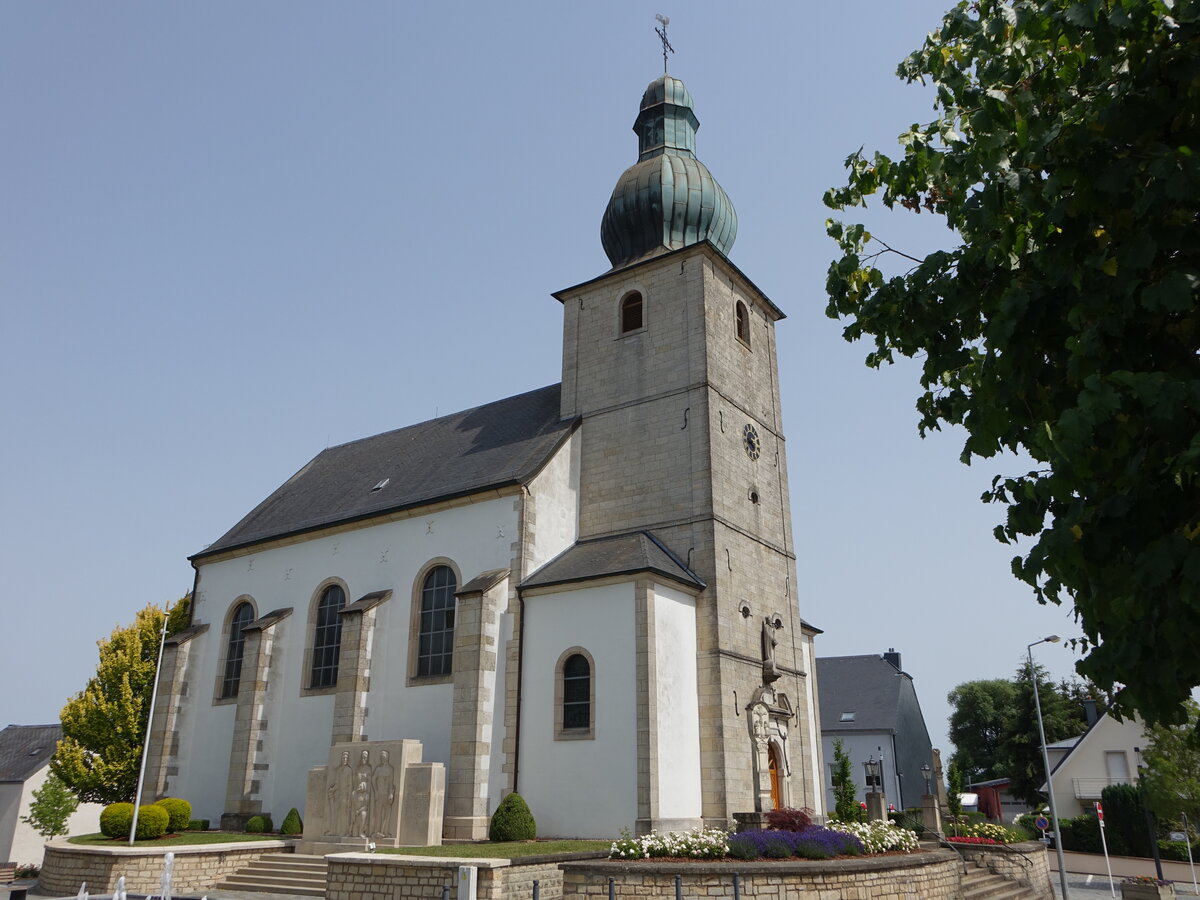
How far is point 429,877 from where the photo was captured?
14.4m

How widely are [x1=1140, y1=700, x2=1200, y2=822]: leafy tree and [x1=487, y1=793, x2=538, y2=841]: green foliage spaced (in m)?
20.5

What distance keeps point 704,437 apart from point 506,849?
33.6 feet

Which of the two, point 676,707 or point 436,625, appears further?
point 436,625

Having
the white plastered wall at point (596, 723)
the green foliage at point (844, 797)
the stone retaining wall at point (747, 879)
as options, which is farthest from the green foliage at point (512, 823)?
the green foliage at point (844, 797)

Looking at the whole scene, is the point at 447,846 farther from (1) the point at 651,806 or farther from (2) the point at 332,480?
(2) the point at 332,480

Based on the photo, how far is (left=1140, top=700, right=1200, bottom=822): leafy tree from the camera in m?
27.5

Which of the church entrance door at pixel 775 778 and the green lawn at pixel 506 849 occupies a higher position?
the church entrance door at pixel 775 778

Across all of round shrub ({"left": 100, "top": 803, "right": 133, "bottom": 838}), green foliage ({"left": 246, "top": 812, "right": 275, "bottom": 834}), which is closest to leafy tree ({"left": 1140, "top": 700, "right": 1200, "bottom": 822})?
green foliage ({"left": 246, "top": 812, "right": 275, "bottom": 834})

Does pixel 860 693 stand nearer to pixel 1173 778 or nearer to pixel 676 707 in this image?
pixel 1173 778

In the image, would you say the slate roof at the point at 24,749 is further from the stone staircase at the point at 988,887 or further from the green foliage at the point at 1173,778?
the green foliage at the point at 1173,778

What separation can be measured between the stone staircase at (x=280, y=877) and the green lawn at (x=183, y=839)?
4.31 ft

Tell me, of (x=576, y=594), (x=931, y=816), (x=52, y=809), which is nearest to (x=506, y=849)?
(x=576, y=594)

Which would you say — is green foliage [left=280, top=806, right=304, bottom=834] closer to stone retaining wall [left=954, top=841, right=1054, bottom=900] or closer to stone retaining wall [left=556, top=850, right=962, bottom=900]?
stone retaining wall [left=556, top=850, right=962, bottom=900]

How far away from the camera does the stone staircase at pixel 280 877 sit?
17.4m
